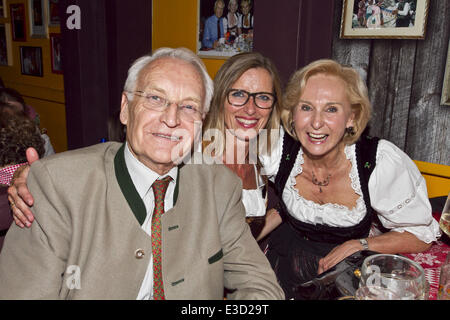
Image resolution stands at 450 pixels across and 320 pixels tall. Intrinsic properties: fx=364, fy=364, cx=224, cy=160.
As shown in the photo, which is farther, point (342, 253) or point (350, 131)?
point (350, 131)

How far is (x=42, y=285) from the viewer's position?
1.09 m

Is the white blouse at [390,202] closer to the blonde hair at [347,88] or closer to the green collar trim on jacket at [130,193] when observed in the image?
the blonde hair at [347,88]

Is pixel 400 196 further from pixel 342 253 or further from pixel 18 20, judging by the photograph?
pixel 18 20

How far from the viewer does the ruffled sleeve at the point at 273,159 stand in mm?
2229

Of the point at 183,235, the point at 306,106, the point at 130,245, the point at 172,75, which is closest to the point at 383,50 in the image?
the point at 306,106

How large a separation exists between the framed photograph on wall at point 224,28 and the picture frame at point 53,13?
2.83m

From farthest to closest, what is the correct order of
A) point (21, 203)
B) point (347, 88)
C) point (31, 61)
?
1. point (31, 61)
2. point (347, 88)
3. point (21, 203)

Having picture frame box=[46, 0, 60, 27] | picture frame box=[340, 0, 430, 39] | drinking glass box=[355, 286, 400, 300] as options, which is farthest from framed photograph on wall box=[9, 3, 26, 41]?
drinking glass box=[355, 286, 400, 300]

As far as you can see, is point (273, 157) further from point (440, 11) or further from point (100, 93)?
point (100, 93)

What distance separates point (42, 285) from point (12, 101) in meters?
2.43

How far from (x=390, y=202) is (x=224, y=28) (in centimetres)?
214

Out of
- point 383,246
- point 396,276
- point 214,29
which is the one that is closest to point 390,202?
point 383,246

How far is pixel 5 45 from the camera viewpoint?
6.40 m

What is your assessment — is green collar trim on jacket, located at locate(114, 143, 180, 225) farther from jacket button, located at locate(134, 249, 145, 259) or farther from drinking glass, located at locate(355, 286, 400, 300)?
drinking glass, located at locate(355, 286, 400, 300)
